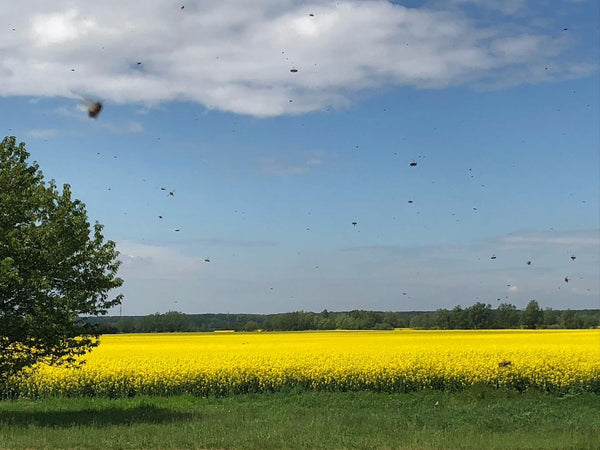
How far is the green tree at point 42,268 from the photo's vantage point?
18.3 metres

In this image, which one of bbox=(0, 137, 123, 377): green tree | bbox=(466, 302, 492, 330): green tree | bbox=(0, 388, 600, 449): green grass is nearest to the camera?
bbox=(0, 388, 600, 449): green grass

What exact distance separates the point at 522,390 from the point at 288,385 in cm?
932

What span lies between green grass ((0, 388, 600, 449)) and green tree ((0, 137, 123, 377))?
2.35 m

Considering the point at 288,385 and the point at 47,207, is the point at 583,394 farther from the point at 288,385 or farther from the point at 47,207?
the point at 47,207

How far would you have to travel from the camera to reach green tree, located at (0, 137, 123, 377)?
18.3 metres

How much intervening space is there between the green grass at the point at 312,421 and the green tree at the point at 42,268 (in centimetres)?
235

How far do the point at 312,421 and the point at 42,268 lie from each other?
8.72 m

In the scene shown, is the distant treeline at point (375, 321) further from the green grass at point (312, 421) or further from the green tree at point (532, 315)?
the green grass at point (312, 421)

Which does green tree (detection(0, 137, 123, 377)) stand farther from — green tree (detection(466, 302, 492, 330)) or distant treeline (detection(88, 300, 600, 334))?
green tree (detection(466, 302, 492, 330))

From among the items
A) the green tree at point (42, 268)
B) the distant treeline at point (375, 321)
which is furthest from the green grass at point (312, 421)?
the distant treeline at point (375, 321)

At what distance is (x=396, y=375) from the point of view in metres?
26.2

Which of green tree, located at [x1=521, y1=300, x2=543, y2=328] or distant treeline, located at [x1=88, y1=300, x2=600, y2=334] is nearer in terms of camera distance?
distant treeline, located at [x1=88, y1=300, x2=600, y2=334]

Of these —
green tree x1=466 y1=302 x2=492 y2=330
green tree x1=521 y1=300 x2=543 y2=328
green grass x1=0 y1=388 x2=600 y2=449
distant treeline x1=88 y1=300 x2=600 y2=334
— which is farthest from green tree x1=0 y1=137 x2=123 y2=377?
green tree x1=521 y1=300 x2=543 y2=328

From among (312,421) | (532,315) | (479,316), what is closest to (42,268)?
(312,421)
